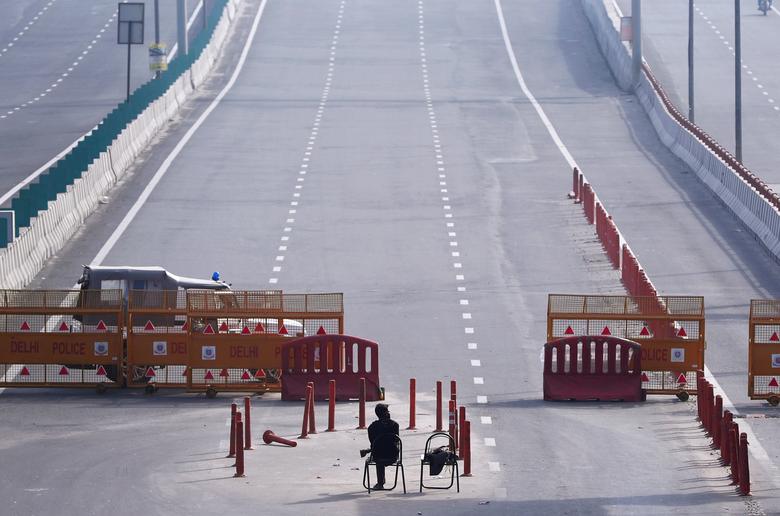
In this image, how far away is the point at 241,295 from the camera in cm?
2748

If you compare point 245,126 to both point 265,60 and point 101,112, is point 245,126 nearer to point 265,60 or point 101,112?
point 101,112

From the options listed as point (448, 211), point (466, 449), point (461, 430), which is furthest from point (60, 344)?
point (448, 211)

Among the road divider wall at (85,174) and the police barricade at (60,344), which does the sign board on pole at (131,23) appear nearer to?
the road divider wall at (85,174)

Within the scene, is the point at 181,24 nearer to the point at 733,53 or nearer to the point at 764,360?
the point at 733,53

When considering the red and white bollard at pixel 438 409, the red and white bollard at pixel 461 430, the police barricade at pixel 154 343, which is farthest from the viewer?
the police barricade at pixel 154 343

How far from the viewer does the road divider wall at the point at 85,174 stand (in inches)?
1409

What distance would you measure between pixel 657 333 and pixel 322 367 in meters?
5.40

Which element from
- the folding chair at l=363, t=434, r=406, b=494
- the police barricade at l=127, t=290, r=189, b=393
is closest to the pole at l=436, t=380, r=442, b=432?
the folding chair at l=363, t=434, r=406, b=494

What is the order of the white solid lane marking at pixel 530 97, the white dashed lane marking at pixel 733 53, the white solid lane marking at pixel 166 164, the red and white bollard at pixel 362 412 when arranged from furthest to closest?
the white dashed lane marking at pixel 733 53 < the white solid lane marking at pixel 530 97 < the white solid lane marking at pixel 166 164 < the red and white bollard at pixel 362 412

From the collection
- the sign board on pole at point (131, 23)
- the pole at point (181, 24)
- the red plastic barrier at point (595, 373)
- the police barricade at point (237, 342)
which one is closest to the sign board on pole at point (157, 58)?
the pole at point (181, 24)

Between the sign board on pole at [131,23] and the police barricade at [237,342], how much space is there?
32153 millimetres

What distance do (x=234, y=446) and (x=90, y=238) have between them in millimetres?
18680

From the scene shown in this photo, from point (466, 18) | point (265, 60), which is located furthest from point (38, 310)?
point (466, 18)

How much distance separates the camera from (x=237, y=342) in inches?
1057
